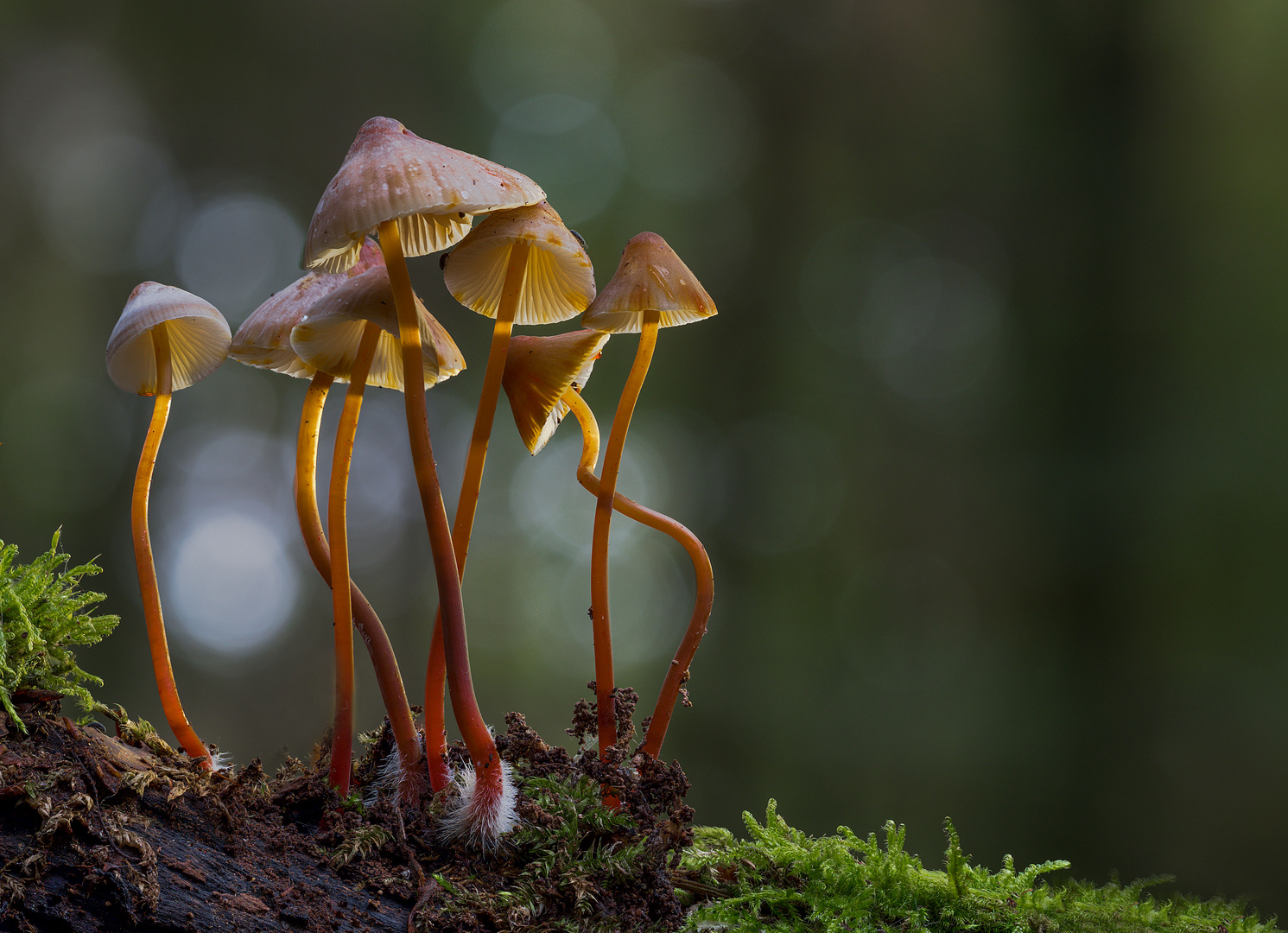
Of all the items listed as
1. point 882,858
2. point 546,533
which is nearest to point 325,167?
point 546,533

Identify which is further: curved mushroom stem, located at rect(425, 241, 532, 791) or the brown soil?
curved mushroom stem, located at rect(425, 241, 532, 791)

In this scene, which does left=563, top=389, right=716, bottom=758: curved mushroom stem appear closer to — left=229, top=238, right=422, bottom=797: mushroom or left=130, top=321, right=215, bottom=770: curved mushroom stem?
left=229, top=238, right=422, bottom=797: mushroom

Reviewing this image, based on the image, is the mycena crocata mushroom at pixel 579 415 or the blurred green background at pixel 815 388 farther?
the blurred green background at pixel 815 388

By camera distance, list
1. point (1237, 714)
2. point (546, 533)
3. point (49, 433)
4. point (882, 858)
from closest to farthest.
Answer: point (882, 858) → point (1237, 714) → point (49, 433) → point (546, 533)

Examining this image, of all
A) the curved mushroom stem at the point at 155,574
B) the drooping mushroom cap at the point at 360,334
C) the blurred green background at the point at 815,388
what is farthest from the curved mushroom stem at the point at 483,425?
the blurred green background at the point at 815,388

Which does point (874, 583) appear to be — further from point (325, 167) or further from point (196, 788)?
point (325, 167)

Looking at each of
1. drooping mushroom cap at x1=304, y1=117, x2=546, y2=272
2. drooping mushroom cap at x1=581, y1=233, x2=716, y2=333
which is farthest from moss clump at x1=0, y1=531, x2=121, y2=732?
drooping mushroom cap at x1=581, y1=233, x2=716, y2=333

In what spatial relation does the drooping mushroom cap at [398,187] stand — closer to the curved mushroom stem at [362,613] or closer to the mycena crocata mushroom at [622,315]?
the mycena crocata mushroom at [622,315]
